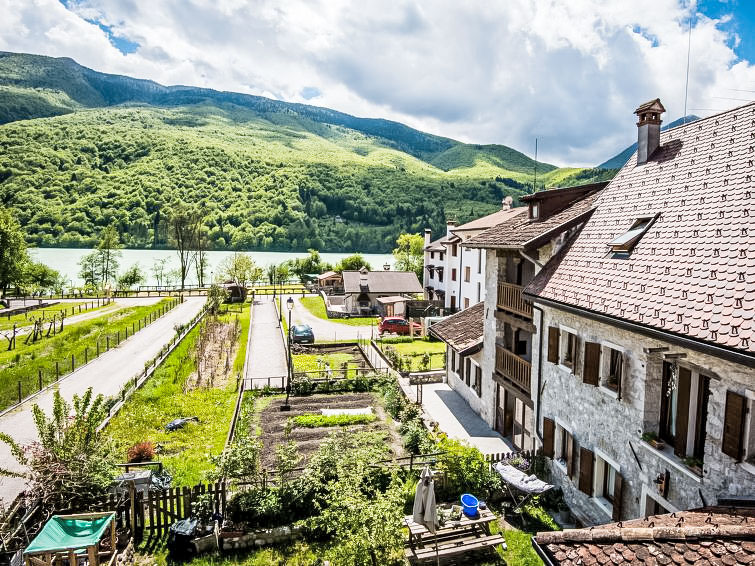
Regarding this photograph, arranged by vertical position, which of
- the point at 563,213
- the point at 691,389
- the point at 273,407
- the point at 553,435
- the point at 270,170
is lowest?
the point at 273,407

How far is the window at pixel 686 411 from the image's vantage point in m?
7.61

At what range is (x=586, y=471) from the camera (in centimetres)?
1080

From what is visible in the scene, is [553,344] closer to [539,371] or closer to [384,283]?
[539,371]

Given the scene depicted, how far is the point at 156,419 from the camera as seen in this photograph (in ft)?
59.6

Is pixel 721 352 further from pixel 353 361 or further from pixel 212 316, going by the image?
pixel 212 316

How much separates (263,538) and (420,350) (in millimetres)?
21703

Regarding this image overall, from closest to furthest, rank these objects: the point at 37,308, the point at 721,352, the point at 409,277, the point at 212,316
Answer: the point at 721,352 < the point at 212,316 < the point at 37,308 < the point at 409,277

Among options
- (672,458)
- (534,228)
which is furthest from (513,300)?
(672,458)

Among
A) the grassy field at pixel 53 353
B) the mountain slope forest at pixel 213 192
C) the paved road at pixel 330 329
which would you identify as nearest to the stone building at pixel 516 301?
the paved road at pixel 330 329

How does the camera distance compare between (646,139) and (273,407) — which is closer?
(646,139)

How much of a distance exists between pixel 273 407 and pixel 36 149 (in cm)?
15808

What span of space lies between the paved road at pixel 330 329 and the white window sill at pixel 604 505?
25.7 m

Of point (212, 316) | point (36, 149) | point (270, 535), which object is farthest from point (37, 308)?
point (36, 149)

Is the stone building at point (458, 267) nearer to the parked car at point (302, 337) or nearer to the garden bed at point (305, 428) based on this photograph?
the parked car at point (302, 337)
